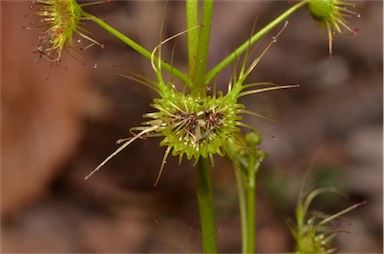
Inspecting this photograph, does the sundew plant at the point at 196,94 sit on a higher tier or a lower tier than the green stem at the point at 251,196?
higher

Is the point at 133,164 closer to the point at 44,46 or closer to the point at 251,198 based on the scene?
the point at 251,198

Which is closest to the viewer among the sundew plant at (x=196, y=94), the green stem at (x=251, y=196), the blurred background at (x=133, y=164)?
the sundew plant at (x=196, y=94)

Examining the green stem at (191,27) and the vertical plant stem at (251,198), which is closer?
the green stem at (191,27)

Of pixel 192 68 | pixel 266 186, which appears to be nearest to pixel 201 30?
pixel 192 68

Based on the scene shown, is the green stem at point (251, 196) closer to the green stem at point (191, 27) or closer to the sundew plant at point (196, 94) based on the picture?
the sundew plant at point (196, 94)

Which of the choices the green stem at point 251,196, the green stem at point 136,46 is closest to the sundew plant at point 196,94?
the green stem at point 136,46

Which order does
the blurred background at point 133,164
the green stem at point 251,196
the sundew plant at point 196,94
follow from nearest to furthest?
the sundew plant at point 196,94, the green stem at point 251,196, the blurred background at point 133,164

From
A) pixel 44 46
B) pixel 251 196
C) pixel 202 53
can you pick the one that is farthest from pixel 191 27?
pixel 251 196
